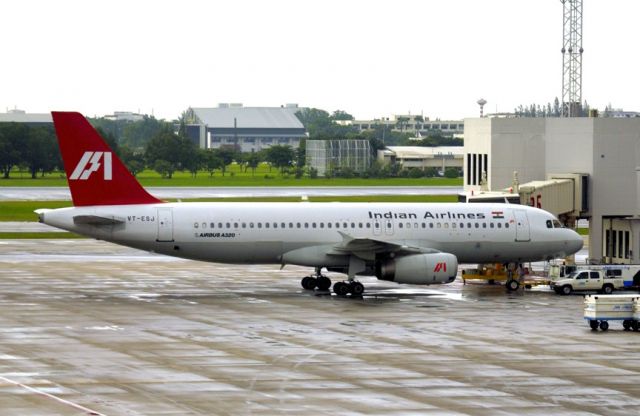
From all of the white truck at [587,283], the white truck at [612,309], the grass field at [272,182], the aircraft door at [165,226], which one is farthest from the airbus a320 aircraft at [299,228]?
the grass field at [272,182]

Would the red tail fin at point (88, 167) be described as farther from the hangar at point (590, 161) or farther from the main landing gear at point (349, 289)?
the hangar at point (590, 161)

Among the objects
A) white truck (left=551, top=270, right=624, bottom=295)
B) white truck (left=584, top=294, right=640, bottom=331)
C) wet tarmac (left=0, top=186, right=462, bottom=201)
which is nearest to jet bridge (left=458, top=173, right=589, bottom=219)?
white truck (left=551, top=270, right=624, bottom=295)

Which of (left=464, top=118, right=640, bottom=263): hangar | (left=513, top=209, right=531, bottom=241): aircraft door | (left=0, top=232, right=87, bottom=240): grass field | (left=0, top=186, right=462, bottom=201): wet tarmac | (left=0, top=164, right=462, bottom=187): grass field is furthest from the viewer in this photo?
(left=0, top=164, right=462, bottom=187): grass field

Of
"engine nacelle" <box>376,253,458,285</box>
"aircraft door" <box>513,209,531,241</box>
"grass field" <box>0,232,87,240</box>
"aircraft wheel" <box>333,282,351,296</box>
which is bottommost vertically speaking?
"aircraft wheel" <box>333,282,351,296</box>

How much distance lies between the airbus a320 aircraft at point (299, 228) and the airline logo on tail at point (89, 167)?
0.13ft

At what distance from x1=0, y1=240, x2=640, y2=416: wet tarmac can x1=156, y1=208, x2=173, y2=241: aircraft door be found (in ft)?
7.64

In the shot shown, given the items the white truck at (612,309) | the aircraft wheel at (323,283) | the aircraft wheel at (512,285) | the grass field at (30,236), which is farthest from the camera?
the grass field at (30,236)

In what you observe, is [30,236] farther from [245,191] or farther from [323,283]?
[245,191]

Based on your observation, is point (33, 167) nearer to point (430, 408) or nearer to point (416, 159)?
point (416, 159)

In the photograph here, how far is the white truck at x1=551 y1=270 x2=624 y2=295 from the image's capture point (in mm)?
50906

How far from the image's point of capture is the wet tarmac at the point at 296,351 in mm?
27875

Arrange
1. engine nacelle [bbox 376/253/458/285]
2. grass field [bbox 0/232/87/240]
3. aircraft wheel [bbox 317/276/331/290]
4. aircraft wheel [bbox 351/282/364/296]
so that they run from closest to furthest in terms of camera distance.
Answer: engine nacelle [bbox 376/253/458/285], aircraft wheel [bbox 351/282/364/296], aircraft wheel [bbox 317/276/331/290], grass field [bbox 0/232/87/240]

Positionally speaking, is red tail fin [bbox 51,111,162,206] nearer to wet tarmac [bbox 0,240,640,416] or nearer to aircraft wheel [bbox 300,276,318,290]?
wet tarmac [bbox 0,240,640,416]

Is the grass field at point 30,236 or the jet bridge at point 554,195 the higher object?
the jet bridge at point 554,195
